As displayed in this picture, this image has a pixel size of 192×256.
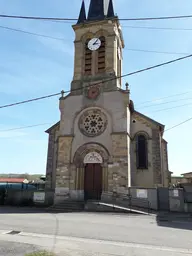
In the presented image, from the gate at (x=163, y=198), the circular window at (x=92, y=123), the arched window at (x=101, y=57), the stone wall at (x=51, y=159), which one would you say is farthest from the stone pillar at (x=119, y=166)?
the arched window at (x=101, y=57)

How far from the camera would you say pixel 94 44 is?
2097 cm

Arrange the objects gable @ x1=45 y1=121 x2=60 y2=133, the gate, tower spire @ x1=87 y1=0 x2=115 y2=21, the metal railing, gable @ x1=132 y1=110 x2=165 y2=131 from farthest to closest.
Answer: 1. tower spire @ x1=87 y1=0 x2=115 y2=21
2. gable @ x1=45 y1=121 x2=60 y2=133
3. gable @ x1=132 y1=110 x2=165 y2=131
4. the gate
5. the metal railing

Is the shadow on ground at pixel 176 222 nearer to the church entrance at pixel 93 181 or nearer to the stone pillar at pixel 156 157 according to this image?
the stone pillar at pixel 156 157

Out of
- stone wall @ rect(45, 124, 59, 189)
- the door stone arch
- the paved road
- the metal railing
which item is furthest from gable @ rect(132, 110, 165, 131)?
the paved road

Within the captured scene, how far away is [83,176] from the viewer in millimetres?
17656

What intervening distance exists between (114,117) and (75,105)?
364cm

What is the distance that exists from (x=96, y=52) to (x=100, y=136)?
8.07 metres

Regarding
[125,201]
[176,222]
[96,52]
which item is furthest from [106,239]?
[96,52]

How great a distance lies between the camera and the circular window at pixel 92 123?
1827 centimetres

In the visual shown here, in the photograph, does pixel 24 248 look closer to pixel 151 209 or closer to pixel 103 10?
pixel 151 209

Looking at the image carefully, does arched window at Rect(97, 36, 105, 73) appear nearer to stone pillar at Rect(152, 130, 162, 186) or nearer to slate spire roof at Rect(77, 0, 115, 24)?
slate spire roof at Rect(77, 0, 115, 24)

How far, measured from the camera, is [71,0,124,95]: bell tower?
65.2 feet

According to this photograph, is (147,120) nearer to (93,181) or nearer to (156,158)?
(156,158)

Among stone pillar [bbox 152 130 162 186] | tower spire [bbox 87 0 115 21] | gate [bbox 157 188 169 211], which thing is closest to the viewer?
gate [bbox 157 188 169 211]
